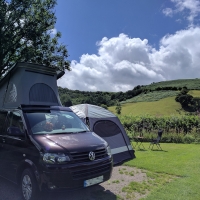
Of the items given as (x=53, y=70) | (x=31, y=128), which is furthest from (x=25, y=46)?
(x=31, y=128)

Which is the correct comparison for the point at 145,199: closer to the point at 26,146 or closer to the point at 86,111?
the point at 26,146

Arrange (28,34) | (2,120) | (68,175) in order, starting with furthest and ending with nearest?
1. (28,34)
2. (2,120)
3. (68,175)

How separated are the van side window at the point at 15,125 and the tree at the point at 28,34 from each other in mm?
11292

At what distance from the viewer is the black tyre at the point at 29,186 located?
3752mm

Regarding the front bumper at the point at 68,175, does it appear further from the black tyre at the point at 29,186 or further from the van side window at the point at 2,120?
the van side window at the point at 2,120

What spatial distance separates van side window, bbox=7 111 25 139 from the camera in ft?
14.3

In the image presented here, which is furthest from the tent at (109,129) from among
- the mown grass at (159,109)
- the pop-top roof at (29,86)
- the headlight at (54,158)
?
the mown grass at (159,109)

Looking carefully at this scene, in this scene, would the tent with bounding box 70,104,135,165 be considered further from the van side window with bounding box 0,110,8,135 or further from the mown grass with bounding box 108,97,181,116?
the mown grass with bounding box 108,97,181,116

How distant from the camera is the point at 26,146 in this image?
13.6 ft

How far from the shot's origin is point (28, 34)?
17391 millimetres

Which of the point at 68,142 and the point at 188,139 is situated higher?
the point at 68,142

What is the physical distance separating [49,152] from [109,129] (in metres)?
4.78

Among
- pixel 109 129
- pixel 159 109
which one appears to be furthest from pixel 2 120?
pixel 159 109

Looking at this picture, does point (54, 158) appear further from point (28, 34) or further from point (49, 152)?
point (28, 34)
